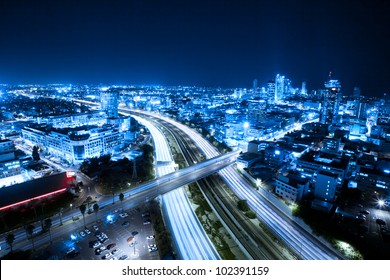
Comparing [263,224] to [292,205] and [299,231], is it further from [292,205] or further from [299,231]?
[292,205]

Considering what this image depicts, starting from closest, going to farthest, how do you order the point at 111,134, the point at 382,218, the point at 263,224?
1. the point at 263,224
2. the point at 382,218
3. the point at 111,134

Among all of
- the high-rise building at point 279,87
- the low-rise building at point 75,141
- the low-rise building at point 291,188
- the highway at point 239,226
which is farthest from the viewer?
the high-rise building at point 279,87

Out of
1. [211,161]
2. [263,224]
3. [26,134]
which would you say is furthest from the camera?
[26,134]

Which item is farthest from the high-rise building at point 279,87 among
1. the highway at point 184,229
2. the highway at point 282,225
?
the highway at point 184,229

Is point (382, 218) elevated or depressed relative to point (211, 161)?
depressed

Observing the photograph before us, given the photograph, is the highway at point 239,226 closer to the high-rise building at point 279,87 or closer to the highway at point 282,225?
the highway at point 282,225

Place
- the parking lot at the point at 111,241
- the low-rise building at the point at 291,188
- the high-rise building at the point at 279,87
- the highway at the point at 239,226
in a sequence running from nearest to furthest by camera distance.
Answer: the parking lot at the point at 111,241
the highway at the point at 239,226
the low-rise building at the point at 291,188
the high-rise building at the point at 279,87

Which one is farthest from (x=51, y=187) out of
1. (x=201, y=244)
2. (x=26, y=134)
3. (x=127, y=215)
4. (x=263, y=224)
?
(x=26, y=134)

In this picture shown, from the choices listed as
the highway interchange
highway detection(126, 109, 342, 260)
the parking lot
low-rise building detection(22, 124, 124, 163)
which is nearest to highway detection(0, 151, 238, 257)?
the highway interchange

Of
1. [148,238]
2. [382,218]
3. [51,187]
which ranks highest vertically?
[51,187]
